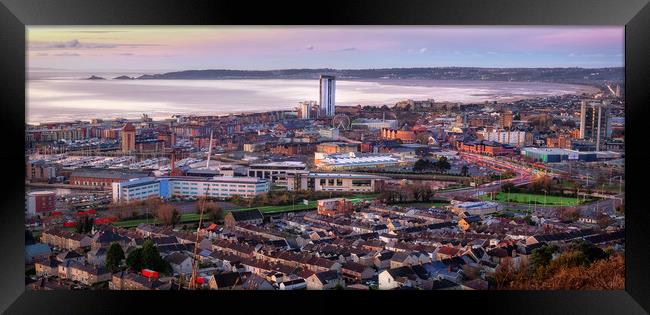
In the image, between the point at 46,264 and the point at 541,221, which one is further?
the point at 541,221

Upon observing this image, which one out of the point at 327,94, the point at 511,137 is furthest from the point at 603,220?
the point at 327,94

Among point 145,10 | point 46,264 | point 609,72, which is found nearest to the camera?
point 145,10

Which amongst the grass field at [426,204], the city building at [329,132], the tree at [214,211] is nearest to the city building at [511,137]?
the grass field at [426,204]

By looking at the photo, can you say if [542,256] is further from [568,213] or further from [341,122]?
[341,122]

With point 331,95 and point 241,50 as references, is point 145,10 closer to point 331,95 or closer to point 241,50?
point 241,50

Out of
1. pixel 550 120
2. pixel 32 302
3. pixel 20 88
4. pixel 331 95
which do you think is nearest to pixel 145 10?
pixel 20 88

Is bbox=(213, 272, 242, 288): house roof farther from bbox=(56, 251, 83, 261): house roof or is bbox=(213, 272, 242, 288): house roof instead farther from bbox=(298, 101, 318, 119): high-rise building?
bbox=(298, 101, 318, 119): high-rise building

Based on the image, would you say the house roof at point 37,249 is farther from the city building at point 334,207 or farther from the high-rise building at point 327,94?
the high-rise building at point 327,94

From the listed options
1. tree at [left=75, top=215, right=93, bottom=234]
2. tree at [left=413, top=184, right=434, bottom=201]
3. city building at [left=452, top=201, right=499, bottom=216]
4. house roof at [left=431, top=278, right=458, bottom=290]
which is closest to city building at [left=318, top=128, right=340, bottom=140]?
tree at [left=413, top=184, right=434, bottom=201]
